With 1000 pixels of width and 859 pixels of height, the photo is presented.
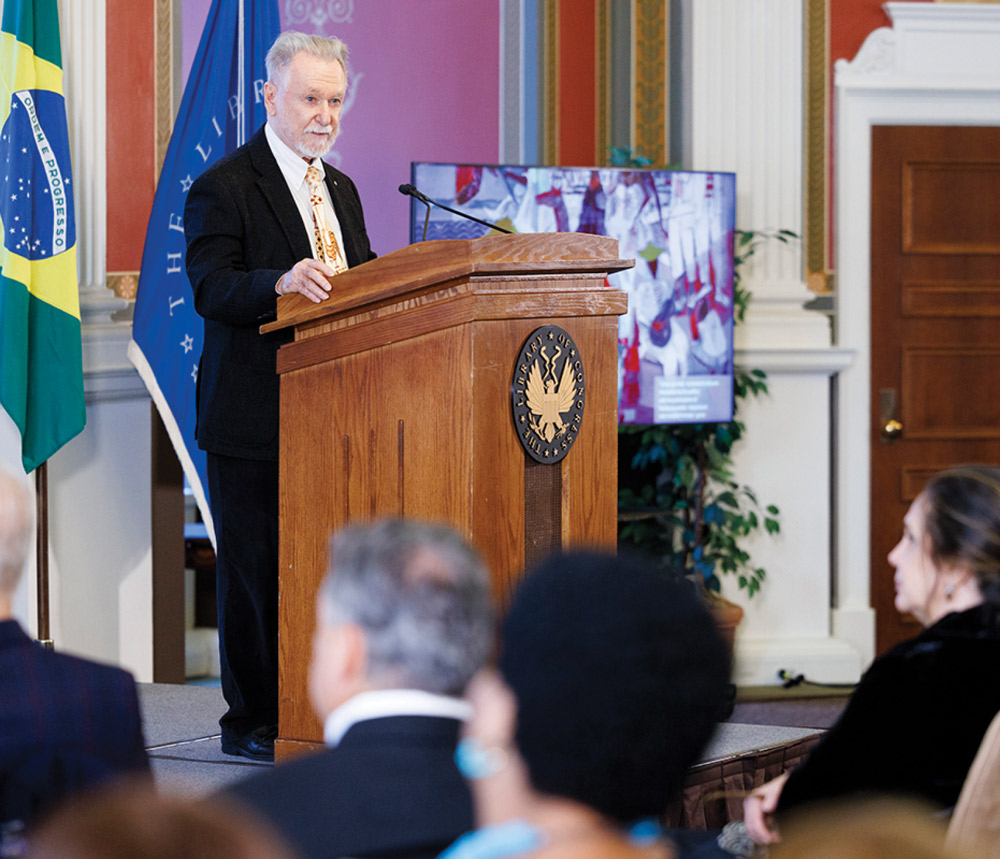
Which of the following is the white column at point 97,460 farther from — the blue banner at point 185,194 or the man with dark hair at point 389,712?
the man with dark hair at point 389,712

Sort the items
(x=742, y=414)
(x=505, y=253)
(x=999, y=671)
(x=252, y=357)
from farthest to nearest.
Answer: (x=742, y=414) < (x=252, y=357) < (x=505, y=253) < (x=999, y=671)

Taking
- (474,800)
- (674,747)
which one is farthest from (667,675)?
(474,800)

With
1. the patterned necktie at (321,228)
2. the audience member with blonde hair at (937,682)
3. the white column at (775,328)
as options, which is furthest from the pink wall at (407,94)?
the audience member with blonde hair at (937,682)

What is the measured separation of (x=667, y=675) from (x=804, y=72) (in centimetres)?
501

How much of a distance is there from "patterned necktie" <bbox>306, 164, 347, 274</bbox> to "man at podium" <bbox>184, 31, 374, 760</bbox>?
18 mm

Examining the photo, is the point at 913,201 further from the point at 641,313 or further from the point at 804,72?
the point at 641,313

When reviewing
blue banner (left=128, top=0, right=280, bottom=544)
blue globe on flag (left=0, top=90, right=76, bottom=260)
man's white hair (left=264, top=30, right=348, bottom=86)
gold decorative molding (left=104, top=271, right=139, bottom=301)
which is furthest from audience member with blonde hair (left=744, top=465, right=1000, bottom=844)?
gold decorative molding (left=104, top=271, right=139, bottom=301)

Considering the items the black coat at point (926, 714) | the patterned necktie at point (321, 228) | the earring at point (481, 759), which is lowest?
the black coat at point (926, 714)

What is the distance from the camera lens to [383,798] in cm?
118

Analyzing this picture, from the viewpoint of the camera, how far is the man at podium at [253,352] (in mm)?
2654

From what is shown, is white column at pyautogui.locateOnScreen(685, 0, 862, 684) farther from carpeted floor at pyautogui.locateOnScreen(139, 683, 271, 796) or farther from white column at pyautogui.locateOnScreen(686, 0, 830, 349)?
carpeted floor at pyautogui.locateOnScreen(139, 683, 271, 796)

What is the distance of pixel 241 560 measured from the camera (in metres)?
2.69

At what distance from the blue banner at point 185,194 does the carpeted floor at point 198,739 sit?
62cm

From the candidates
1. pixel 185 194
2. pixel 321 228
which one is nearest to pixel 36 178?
pixel 185 194
